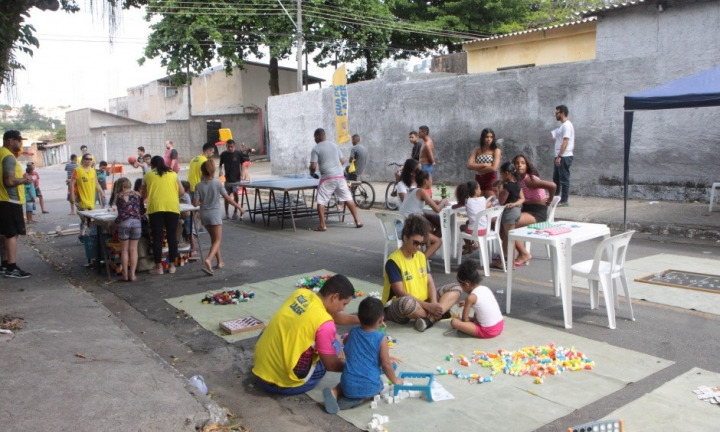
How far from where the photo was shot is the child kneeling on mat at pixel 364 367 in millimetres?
4250

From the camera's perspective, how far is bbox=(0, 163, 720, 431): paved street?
4.43m

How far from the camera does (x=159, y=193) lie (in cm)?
824

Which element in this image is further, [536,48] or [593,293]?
[536,48]

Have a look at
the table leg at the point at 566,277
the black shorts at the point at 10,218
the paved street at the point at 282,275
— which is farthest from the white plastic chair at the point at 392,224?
the black shorts at the point at 10,218

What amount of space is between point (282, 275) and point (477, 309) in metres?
3.67

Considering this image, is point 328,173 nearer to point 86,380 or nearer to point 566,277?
point 566,277

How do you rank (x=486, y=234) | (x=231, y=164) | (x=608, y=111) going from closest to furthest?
(x=486, y=234) < (x=608, y=111) < (x=231, y=164)

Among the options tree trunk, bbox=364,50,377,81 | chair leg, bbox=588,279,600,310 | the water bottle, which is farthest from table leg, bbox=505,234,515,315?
tree trunk, bbox=364,50,377,81

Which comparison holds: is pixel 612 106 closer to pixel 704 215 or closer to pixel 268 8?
pixel 704 215

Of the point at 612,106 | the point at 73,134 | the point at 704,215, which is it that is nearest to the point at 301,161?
the point at 612,106

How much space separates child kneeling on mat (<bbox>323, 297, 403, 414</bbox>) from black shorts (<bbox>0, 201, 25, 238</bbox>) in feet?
19.5

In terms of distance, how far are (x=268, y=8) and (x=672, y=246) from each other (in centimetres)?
2529

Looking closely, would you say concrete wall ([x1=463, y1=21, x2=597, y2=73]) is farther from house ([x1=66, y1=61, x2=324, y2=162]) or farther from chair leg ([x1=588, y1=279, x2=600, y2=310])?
chair leg ([x1=588, y1=279, x2=600, y2=310])

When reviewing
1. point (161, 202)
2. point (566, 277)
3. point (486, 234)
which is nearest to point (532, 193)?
point (486, 234)
